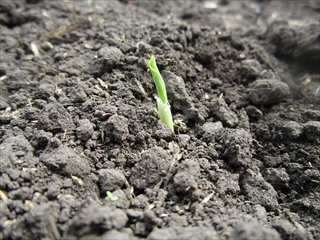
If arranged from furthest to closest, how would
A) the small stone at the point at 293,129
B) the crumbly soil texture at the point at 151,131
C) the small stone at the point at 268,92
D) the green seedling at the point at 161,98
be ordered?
the small stone at the point at 268,92, the small stone at the point at 293,129, the green seedling at the point at 161,98, the crumbly soil texture at the point at 151,131

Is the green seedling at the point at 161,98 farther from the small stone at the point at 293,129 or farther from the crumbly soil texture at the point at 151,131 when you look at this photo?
the small stone at the point at 293,129

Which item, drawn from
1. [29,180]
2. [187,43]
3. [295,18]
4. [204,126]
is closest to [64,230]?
[29,180]

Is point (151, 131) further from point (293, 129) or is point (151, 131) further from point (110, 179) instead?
point (293, 129)

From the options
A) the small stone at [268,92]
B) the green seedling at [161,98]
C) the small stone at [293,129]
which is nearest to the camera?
the green seedling at [161,98]

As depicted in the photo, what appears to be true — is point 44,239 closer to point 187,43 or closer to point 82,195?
point 82,195

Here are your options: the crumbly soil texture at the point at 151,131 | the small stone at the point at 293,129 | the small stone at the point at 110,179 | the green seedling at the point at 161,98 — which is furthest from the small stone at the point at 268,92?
the small stone at the point at 110,179

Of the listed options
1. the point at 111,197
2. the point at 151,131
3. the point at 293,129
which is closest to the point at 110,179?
the point at 111,197
